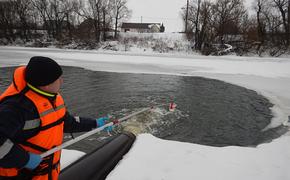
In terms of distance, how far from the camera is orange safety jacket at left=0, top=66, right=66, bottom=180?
1513 millimetres

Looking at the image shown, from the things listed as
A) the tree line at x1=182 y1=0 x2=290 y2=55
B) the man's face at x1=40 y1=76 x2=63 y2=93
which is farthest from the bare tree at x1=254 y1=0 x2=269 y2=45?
the man's face at x1=40 y1=76 x2=63 y2=93

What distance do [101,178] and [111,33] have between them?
3520cm

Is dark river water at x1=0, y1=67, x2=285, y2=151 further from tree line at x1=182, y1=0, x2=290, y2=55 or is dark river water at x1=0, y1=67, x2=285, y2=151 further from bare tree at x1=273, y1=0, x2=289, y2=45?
bare tree at x1=273, y1=0, x2=289, y2=45

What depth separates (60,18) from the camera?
36.7 metres

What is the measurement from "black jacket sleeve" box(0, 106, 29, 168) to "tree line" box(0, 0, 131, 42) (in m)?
32.3

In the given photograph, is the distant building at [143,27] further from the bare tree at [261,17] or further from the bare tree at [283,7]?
the bare tree at [283,7]

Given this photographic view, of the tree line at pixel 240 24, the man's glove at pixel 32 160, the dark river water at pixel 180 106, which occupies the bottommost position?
the dark river water at pixel 180 106

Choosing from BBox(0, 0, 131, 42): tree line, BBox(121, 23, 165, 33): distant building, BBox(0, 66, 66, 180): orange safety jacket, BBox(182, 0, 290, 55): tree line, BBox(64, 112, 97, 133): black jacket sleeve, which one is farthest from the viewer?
BBox(121, 23, 165, 33): distant building

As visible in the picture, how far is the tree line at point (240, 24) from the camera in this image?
25172 mm

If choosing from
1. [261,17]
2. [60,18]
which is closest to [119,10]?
[60,18]

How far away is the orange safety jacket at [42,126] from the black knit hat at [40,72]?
5 cm

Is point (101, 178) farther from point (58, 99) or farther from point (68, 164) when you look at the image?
point (58, 99)

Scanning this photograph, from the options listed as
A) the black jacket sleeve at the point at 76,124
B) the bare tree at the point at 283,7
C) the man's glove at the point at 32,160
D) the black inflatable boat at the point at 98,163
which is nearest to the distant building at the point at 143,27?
the bare tree at the point at 283,7

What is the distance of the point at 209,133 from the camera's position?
4.88 meters
